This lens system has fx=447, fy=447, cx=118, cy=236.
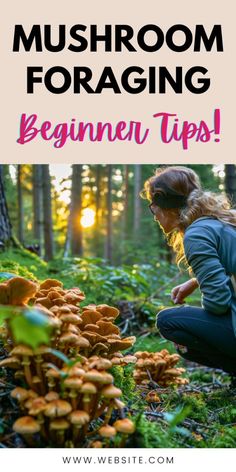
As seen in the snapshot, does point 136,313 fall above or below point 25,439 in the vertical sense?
below

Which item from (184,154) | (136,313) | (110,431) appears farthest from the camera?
(184,154)

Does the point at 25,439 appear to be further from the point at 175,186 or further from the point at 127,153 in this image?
the point at 127,153

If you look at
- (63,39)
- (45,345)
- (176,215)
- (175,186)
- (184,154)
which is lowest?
(45,345)

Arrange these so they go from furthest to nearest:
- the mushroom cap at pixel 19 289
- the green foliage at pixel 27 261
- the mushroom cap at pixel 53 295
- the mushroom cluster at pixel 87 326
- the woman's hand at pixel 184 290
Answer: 1. the green foliage at pixel 27 261
2. the woman's hand at pixel 184 290
3. the mushroom cap at pixel 53 295
4. the mushroom cluster at pixel 87 326
5. the mushroom cap at pixel 19 289

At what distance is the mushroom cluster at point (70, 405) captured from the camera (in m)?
2.12


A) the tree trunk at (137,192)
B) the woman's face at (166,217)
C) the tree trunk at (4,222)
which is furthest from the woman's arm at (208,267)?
the tree trunk at (137,192)

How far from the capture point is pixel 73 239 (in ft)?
43.3

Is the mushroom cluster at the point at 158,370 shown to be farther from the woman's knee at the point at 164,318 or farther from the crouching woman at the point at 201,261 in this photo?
the woman's knee at the point at 164,318

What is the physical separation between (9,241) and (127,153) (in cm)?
370

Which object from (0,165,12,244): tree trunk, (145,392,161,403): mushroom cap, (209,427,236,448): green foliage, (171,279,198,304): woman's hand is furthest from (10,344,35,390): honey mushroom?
(0,165,12,244): tree trunk

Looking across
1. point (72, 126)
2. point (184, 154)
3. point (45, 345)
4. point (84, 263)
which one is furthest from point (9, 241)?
point (45, 345)

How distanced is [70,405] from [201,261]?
1521mm

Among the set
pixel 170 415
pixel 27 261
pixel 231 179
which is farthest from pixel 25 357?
pixel 231 179

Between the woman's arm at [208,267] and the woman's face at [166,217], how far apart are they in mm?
392
